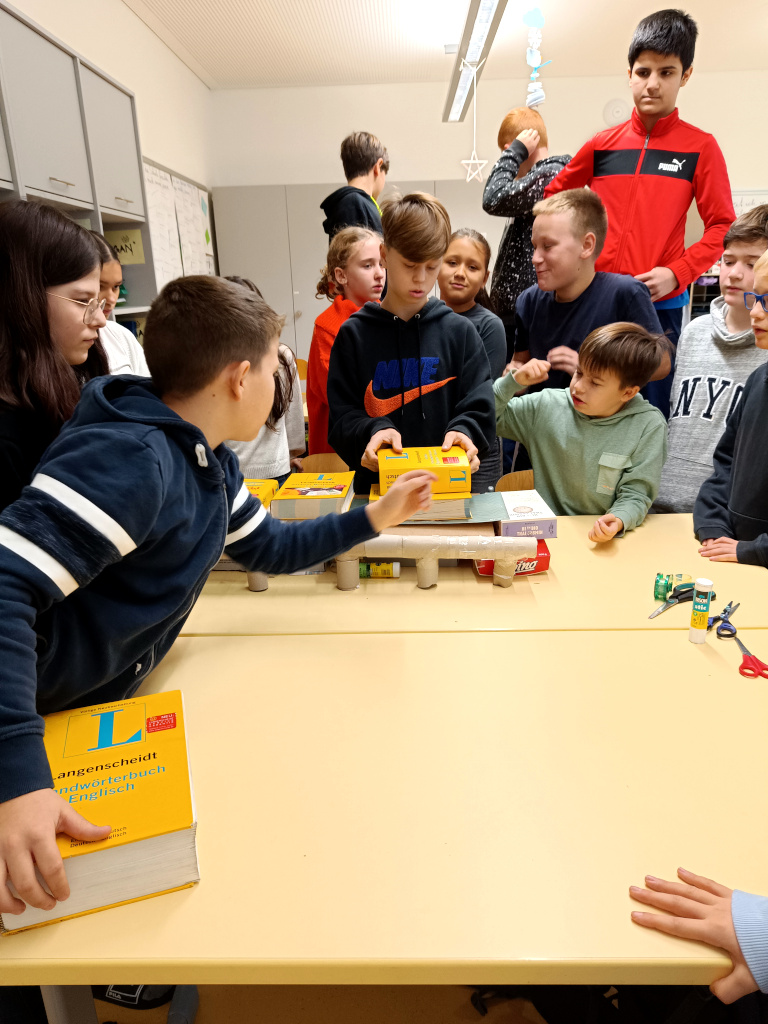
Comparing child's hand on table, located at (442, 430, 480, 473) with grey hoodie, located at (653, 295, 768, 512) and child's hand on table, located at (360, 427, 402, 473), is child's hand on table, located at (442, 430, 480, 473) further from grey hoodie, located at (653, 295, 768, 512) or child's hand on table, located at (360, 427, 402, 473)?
grey hoodie, located at (653, 295, 768, 512)

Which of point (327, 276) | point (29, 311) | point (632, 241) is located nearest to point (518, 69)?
point (632, 241)

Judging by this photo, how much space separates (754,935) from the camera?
2.04 ft

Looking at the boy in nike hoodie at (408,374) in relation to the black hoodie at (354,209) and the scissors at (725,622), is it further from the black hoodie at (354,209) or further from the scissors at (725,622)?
the black hoodie at (354,209)

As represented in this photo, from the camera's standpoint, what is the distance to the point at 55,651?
0.86 meters

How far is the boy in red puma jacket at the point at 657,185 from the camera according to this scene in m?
2.36

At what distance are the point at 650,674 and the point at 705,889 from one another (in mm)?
424

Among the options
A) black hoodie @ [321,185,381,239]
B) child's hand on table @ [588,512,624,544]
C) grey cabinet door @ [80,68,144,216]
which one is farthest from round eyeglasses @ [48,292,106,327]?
grey cabinet door @ [80,68,144,216]

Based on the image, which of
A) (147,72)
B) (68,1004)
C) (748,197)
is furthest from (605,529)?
(748,197)

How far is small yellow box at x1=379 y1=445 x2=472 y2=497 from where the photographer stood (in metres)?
1.45

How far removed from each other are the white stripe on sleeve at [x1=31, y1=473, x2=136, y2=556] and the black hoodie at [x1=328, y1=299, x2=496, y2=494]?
104cm

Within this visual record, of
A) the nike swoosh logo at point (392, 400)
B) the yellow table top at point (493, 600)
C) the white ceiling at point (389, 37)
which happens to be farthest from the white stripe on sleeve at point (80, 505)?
the white ceiling at point (389, 37)

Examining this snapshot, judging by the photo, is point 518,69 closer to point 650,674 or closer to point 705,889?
point 650,674

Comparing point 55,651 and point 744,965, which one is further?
point 55,651

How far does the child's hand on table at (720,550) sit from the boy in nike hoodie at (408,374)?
620 mm
